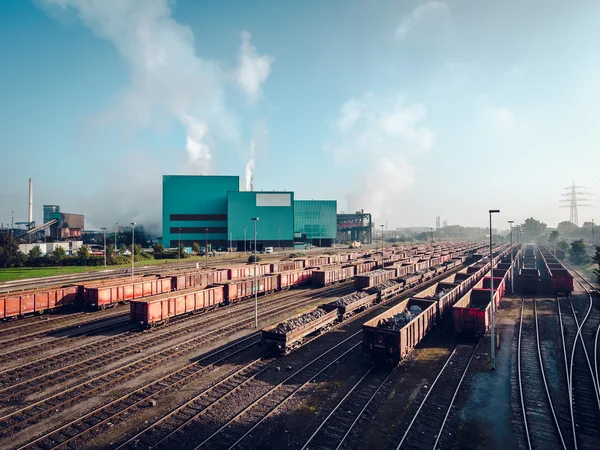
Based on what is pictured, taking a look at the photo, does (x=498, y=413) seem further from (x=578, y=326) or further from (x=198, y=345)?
(x=578, y=326)

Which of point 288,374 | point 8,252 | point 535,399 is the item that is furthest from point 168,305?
point 8,252

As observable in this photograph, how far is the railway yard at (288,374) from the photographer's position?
1163cm

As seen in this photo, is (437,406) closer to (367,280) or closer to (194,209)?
(367,280)

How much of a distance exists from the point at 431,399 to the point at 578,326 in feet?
60.6

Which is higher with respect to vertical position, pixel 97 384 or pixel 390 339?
pixel 390 339

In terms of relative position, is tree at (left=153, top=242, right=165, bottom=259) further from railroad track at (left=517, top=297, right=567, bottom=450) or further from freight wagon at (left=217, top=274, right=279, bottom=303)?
railroad track at (left=517, top=297, right=567, bottom=450)

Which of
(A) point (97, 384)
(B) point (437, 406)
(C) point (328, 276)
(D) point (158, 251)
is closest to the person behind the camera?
(B) point (437, 406)

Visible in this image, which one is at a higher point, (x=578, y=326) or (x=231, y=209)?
(x=231, y=209)

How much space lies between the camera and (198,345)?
785 inches

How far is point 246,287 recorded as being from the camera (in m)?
32.3

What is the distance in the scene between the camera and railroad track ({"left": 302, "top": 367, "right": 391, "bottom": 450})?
441 inches

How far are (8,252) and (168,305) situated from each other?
45.7 m

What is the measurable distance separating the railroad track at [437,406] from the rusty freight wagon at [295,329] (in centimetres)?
723

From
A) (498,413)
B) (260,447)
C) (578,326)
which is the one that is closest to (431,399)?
(498,413)
